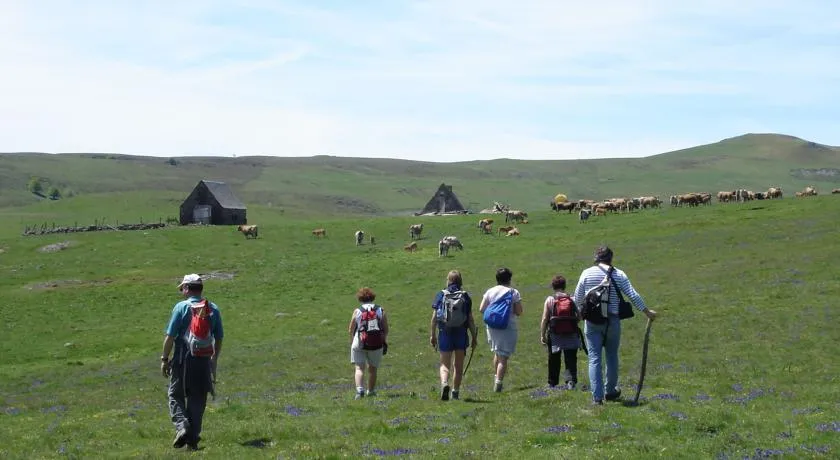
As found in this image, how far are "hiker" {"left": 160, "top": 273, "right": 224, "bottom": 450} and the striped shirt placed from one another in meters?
6.74

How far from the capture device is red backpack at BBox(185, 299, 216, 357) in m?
13.5

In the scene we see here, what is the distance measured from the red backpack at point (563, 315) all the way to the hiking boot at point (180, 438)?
831 cm

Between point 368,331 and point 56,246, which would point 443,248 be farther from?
point 368,331

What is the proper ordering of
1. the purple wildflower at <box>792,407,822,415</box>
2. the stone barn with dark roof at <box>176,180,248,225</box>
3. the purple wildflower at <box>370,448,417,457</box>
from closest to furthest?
the purple wildflower at <box>370,448,417,457</box>
the purple wildflower at <box>792,407,822,415</box>
the stone barn with dark roof at <box>176,180,248,225</box>

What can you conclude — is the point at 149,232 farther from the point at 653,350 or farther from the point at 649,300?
the point at 653,350

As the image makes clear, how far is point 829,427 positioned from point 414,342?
21.7m

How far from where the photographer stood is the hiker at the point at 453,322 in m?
17.0

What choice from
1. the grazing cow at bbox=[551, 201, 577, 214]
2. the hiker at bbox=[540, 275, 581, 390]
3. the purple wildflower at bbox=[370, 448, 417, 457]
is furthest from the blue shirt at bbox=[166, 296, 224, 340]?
the grazing cow at bbox=[551, 201, 577, 214]

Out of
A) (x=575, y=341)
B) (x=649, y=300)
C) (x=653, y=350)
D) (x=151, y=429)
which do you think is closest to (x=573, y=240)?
(x=649, y=300)

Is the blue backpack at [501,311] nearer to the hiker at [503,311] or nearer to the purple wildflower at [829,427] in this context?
the hiker at [503,311]

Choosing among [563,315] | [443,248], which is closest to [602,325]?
[563,315]

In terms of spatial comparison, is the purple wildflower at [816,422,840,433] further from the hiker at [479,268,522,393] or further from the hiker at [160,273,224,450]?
the hiker at [160,273,224,450]

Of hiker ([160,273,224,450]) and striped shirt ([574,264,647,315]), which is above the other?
striped shirt ([574,264,647,315])

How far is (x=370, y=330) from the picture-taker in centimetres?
1819
